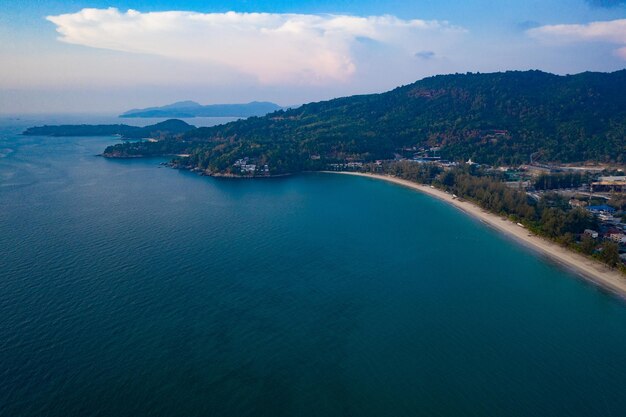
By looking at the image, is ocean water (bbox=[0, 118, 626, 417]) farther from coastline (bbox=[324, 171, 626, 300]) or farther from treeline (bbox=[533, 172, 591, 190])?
treeline (bbox=[533, 172, 591, 190])

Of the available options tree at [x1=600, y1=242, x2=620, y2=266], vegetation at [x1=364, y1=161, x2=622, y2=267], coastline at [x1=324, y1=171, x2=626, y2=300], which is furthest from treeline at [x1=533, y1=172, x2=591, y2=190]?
tree at [x1=600, y1=242, x2=620, y2=266]

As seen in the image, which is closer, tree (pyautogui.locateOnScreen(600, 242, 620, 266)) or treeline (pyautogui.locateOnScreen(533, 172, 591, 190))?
tree (pyautogui.locateOnScreen(600, 242, 620, 266))

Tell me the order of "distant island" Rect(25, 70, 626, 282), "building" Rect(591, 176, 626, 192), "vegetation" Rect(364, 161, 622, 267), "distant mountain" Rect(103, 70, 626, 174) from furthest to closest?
1. "distant mountain" Rect(103, 70, 626, 174)
2. "building" Rect(591, 176, 626, 192)
3. "distant island" Rect(25, 70, 626, 282)
4. "vegetation" Rect(364, 161, 622, 267)

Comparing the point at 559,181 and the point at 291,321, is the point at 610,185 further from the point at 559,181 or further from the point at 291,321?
the point at 291,321

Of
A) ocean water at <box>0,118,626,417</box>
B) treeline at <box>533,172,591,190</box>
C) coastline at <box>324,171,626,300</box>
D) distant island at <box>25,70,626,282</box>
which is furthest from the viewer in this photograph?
treeline at <box>533,172,591,190</box>

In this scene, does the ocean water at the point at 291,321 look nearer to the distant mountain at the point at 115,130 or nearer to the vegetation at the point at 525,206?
the vegetation at the point at 525,206

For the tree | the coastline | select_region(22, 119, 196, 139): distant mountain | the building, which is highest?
select_region(22, 119, 196, 139): distant mountain

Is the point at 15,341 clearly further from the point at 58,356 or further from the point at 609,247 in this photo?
the point at 609,247
